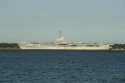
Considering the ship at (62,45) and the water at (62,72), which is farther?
the ship at (62,45)

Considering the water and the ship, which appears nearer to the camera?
the water

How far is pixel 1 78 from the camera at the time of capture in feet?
92.3

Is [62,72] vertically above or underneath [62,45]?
underneath

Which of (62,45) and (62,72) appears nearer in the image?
(62,72)

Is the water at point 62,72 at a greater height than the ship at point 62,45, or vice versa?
the ship at point 62,45

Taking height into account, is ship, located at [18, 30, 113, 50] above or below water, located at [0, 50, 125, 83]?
above

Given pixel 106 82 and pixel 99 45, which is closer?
pixel 106 82

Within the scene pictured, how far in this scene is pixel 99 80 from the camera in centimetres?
2755

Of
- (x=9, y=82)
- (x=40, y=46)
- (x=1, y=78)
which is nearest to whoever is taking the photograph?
(x=9, y=82)

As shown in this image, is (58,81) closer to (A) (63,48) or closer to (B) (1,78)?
(B) (1,78)

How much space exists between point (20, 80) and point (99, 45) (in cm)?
16600

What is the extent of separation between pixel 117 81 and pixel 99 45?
164099 mm

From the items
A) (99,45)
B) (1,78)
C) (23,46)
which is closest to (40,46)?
(23,46)

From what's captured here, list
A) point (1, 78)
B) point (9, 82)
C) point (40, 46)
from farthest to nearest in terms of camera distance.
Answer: point (40, 46) → point (1, 78) → point (9, 82)
